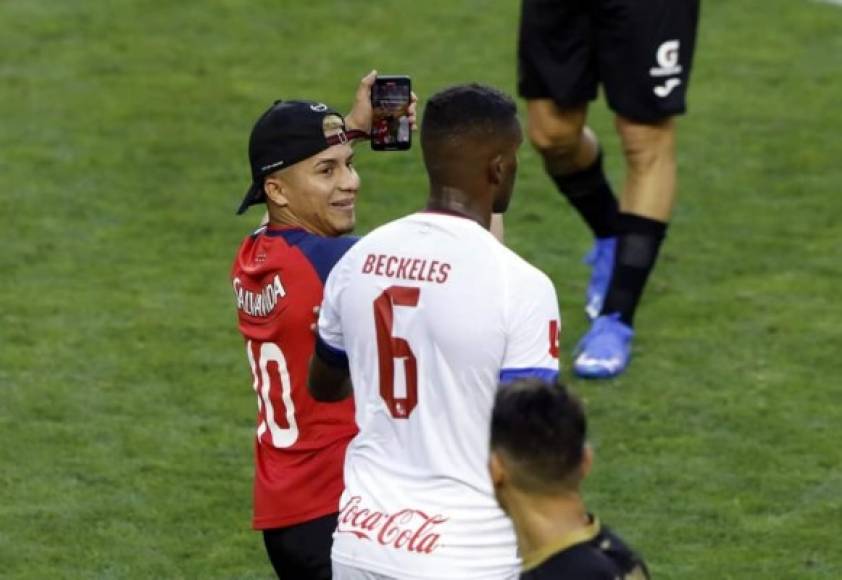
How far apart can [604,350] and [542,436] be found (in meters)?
4.45

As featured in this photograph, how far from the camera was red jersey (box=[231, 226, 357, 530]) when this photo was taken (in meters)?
5.12

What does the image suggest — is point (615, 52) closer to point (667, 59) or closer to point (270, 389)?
point (667, 59)

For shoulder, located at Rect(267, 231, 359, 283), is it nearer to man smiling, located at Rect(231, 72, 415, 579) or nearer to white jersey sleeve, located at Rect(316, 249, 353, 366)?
man smiling, located at Rect(231, 72, 415, 579)

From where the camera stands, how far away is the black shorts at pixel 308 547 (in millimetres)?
5137

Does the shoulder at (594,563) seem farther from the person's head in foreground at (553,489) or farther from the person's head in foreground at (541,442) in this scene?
the person's head in foreground at (541,442)

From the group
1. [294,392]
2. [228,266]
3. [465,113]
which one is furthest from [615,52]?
[465,113]

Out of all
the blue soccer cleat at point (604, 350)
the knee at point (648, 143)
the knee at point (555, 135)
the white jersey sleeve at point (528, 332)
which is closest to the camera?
the white jersey sleeve at point (528, 332)

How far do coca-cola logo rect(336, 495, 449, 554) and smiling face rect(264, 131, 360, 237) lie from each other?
1.00m

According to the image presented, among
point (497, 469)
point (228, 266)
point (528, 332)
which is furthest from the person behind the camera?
point (228, 266)

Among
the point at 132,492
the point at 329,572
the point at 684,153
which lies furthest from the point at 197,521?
the point at 684,153

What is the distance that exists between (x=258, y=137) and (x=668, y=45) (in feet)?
11.3

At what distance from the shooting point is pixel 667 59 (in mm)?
8391

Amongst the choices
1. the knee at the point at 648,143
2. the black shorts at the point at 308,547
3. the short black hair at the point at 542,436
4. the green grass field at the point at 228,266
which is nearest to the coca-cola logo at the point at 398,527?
the short black hair at the point at 542,436

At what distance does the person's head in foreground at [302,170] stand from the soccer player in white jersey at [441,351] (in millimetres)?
648
